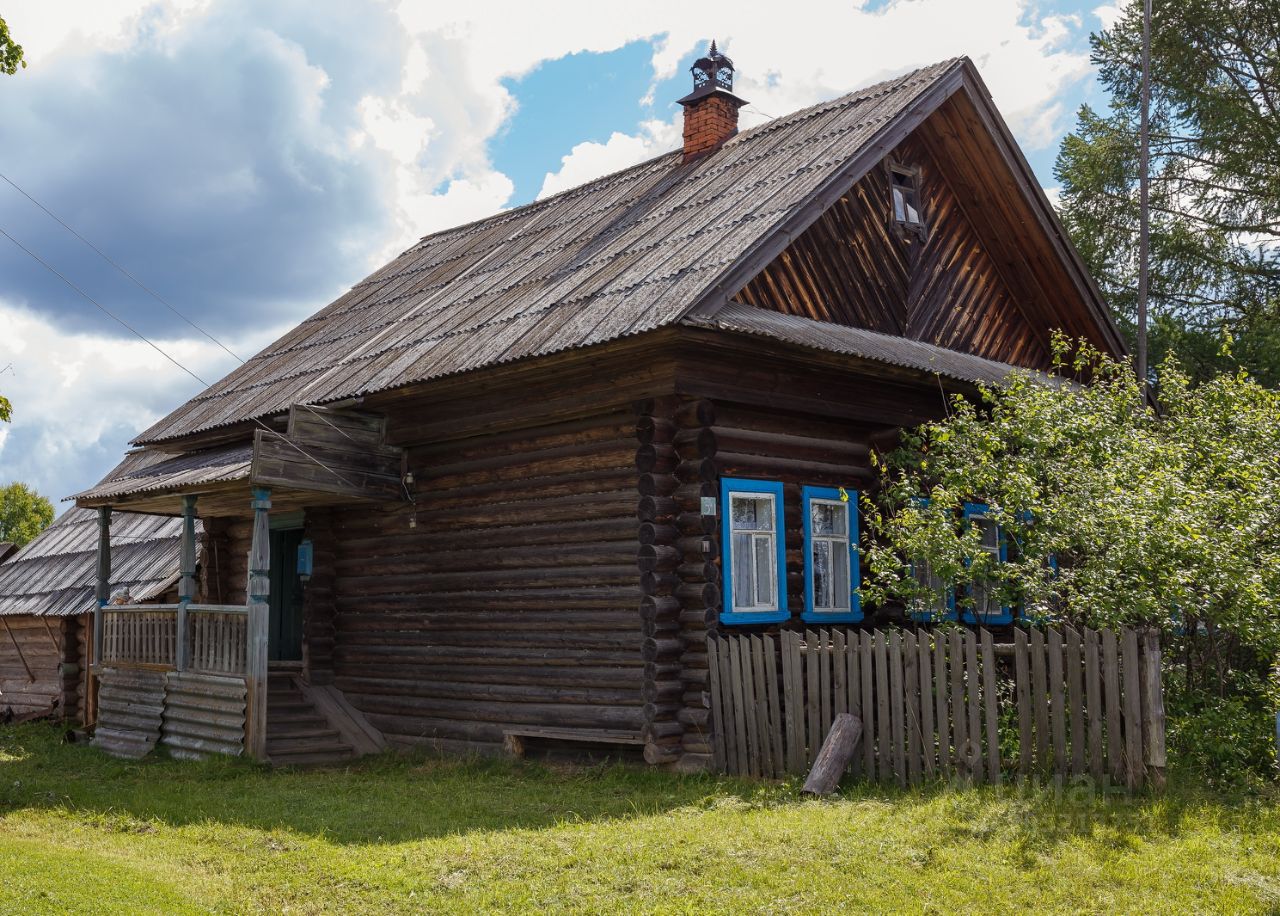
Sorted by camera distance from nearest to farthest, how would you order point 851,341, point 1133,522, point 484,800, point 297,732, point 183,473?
point 1133,522
point 484,800
point 851,341
point 297,732
point 183,473

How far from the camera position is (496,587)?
1349 cm

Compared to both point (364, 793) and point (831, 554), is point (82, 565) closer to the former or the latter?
point (364, 793)

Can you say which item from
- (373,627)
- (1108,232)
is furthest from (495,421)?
(1108,232)

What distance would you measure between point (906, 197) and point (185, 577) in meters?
9.72

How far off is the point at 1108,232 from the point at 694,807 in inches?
795

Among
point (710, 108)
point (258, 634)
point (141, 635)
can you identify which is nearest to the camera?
point (258, 634)

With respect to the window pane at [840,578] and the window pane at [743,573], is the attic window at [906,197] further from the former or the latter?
the window pane at [743,573]

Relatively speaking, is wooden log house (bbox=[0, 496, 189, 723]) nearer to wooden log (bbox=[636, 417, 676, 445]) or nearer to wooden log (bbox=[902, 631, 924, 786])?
wooden log (bbox=[636, 417, 676, 445])

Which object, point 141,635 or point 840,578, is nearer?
point 840,578

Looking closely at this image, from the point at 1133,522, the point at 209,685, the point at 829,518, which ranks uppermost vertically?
the point at 829,518

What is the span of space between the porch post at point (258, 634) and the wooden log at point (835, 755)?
6033 mm

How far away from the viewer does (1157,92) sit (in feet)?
84.2

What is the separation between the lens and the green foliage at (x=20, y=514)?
47.6 meters

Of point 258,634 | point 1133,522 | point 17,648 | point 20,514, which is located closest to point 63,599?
point 17,648
